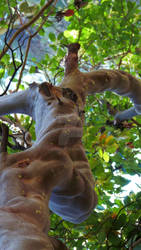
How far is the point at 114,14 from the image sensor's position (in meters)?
2.29

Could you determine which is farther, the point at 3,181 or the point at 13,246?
the point at 3,181

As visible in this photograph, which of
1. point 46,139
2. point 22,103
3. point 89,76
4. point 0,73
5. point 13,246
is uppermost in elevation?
point 0,73

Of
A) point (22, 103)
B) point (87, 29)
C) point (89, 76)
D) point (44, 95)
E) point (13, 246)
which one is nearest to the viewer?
point (13, 246)

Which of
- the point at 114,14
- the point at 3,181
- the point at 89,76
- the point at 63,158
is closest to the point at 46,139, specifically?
the point at 63,158

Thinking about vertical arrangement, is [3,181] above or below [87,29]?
below

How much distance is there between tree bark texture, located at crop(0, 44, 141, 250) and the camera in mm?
560

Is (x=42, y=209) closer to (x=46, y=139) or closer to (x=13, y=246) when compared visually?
(x=13, y=246)

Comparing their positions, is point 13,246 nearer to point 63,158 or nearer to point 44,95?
point 63,158

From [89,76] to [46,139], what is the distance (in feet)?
2.42

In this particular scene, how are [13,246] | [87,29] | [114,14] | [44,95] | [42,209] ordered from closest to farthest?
[13,246]
[42,209]
[44,95]
[114,14]
[87,29]

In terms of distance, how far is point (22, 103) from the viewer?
1334mm

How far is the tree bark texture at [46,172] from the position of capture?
0.56 metres

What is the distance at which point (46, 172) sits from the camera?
2.58ft

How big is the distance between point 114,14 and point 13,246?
2.25 metres
